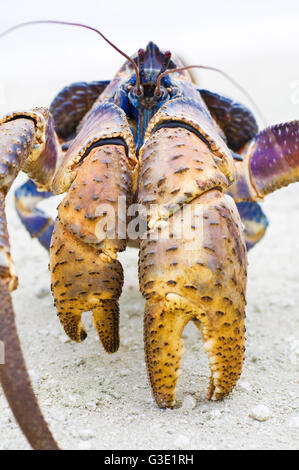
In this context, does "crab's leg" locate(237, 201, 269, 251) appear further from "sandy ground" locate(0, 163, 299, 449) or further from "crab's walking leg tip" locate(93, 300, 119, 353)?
"crab's walking leg tip" locate(93, 300, 119, 353)

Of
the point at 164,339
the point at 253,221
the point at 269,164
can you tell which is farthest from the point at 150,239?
the point at 253,221

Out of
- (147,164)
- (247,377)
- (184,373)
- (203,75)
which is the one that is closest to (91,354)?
(184,373)

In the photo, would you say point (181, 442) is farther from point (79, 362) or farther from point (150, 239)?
point (79, 362)

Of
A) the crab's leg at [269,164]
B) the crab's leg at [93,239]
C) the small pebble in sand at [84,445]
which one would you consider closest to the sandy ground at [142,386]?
the small pebble in sand at [84,445]

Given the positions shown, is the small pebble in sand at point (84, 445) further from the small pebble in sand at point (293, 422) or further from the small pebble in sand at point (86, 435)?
the small pebble in sand at point (293, 422)

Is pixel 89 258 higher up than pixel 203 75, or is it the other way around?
pixel 89 258

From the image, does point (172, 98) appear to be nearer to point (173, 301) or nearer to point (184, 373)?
point (173, 301)
